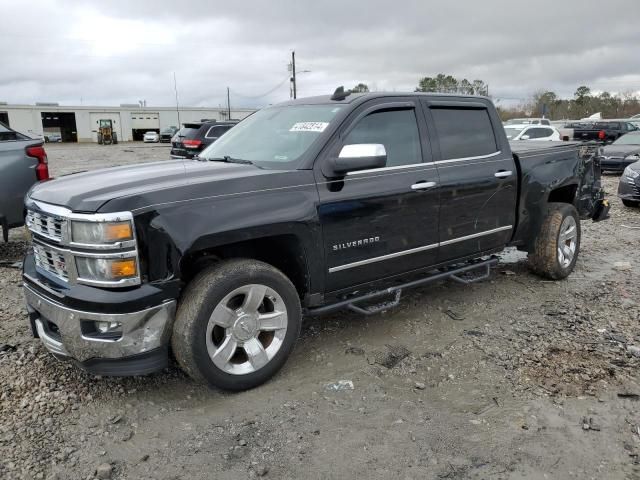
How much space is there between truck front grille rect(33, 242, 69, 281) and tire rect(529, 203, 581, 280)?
4.41 metres

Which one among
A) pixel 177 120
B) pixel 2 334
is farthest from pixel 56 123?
pixel 2 334

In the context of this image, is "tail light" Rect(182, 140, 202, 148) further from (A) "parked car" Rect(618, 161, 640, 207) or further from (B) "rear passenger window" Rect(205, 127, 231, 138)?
(A) "parked car" Rect(618, 161, 640, 207)

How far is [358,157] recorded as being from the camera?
3.51 m

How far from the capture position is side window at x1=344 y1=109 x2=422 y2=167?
3.97m

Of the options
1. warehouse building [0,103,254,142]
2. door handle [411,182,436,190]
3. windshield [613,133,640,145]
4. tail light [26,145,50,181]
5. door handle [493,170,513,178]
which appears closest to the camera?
door handle [411,182,436,190]

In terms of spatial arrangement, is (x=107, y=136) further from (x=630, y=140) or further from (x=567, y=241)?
(x=567, y=241)

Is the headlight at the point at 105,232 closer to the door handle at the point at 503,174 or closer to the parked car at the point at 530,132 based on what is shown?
the door handle at the point at 503,174

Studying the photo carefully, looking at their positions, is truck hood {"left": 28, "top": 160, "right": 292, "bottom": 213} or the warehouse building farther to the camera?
the warehouse building

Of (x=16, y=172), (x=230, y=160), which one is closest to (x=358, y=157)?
(x=230, y=160)

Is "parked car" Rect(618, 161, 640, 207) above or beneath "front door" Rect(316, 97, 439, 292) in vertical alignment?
beneath

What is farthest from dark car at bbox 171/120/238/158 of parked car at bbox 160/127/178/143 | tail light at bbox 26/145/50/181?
parked car at bbox 160/127/178/143

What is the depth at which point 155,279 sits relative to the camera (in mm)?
2988

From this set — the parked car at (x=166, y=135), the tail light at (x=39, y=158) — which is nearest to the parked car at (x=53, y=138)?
the parked car at (x=166, y=135)

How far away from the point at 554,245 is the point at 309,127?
301cm
